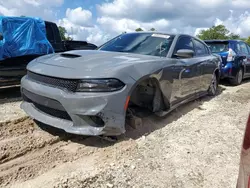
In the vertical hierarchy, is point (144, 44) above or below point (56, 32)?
below

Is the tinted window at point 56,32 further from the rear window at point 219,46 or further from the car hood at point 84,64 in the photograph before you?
the rear window at point 219,46

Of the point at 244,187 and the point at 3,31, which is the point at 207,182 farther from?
the point at 3,31

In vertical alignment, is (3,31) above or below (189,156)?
above

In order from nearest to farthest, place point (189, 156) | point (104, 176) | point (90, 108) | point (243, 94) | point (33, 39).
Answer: point (104, 176), point (90, 108), point (189, 156), point (33, 39), point (243, 94)

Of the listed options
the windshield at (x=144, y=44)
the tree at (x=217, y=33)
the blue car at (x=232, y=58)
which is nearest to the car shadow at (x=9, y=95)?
the windshield at (x=144, y=44)

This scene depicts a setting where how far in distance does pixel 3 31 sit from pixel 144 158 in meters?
4.09

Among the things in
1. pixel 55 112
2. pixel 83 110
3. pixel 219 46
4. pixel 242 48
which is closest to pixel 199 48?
pixel 219 46

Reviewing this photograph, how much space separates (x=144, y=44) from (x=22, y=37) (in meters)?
2.94

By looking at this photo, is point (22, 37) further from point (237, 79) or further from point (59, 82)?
point (237, 79)

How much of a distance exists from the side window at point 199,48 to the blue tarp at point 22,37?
341cm

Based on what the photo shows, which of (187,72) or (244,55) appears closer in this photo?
(187,72)

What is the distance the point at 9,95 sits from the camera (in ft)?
17.7

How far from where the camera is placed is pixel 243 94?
6.57 m

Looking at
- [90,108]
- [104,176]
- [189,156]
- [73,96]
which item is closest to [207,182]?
[189,156]
